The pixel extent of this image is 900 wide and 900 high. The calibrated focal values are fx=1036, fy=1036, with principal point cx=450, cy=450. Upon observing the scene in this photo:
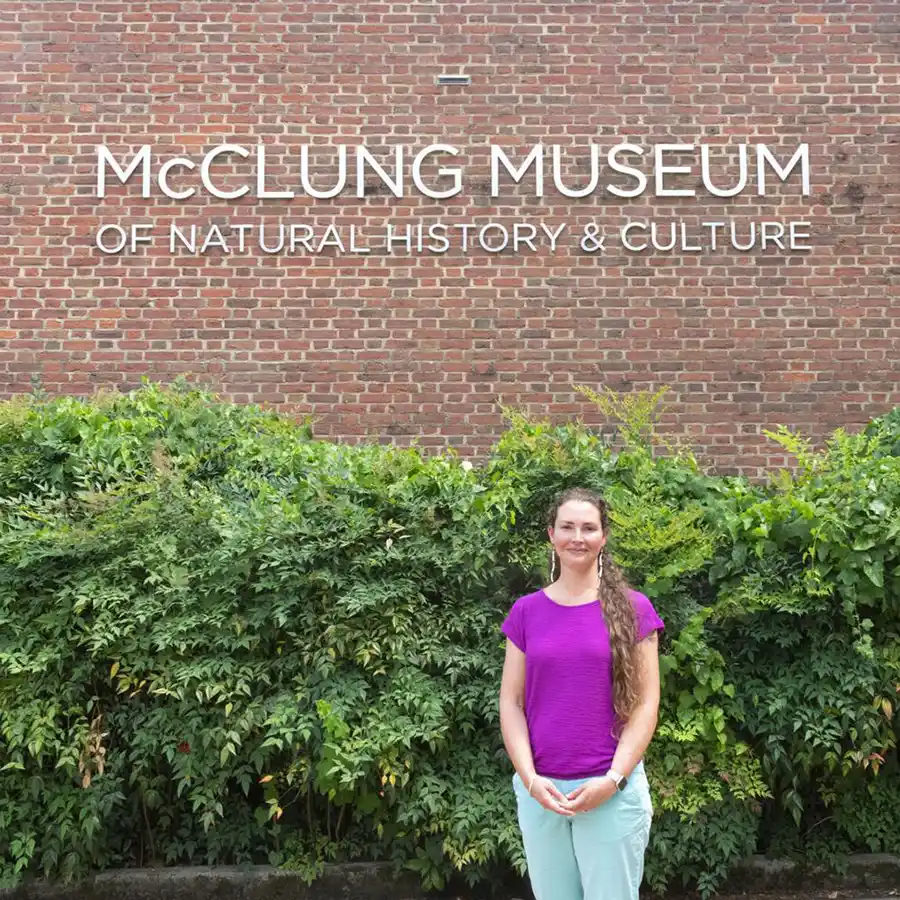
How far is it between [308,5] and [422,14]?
3.11ft

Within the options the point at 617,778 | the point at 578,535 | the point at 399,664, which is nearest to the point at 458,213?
the point at 399,664

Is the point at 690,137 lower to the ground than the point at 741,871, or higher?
higher

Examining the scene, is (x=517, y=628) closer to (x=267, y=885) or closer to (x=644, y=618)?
(x=644, y=618)

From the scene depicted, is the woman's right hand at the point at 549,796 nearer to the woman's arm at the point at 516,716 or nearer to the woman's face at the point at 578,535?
the woman's arm at the point at 516,716

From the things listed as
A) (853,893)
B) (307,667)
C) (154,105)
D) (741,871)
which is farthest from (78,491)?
(154,105)

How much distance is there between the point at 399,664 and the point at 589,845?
180cm

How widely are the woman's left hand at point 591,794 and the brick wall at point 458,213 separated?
5.40 metres

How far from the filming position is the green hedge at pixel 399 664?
4.45 meters

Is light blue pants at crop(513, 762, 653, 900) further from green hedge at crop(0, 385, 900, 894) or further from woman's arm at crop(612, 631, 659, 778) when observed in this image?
green hedge at crop(0, 385, 900, 894)

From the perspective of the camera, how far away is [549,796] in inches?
112

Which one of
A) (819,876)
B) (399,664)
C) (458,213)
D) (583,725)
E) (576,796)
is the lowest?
(819,876)

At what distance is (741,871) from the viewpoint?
4.69 m

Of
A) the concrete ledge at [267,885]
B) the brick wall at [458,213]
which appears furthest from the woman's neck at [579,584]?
the brick wall at [458,213]

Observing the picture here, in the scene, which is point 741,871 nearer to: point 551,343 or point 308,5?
point 551,343
